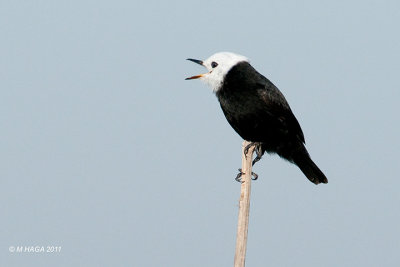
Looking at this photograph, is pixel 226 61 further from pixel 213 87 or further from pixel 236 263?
pixel 236 263

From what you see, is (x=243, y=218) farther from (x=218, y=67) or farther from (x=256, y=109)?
(x=218, y=67)

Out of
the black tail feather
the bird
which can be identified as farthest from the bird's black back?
the black tail feather

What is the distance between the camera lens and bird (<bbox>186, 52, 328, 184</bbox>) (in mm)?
6953

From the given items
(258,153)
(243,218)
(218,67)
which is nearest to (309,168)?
(258,153)

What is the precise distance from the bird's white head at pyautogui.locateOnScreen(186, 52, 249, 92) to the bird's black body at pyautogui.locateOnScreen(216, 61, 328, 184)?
0.06 meters

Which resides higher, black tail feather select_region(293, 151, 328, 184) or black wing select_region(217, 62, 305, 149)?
black wing select_region(217, 62, 305, 149)

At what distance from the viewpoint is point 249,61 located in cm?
744

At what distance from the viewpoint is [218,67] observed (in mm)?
7316

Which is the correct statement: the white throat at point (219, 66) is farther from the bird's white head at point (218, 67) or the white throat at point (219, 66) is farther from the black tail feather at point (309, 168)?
the black tail feather at point (309, 168)

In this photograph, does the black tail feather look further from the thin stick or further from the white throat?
the thin stick

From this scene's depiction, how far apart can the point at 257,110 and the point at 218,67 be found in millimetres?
737

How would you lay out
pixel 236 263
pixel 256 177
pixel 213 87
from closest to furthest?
1. pixel 236 263
2. pixel 256 177
3. pixel 213 87

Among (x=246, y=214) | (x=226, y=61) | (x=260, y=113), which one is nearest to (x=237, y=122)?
(x=260, y=113)

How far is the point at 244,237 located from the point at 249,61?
253 centimetres
